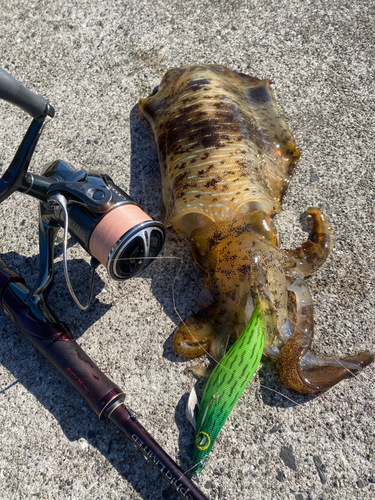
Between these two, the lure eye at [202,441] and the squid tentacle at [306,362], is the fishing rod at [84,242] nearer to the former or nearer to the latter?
the lure eye at [202,441]

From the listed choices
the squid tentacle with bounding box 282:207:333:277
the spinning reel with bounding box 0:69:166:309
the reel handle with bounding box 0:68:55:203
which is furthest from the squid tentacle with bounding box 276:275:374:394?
the reel handle with bounding box 0:68:55:203

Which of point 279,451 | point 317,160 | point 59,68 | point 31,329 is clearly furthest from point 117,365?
point 59,68

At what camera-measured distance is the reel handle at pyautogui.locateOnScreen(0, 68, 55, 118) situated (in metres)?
1.56

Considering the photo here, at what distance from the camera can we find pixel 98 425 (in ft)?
6.17

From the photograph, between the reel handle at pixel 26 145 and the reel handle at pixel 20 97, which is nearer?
the reel handle at pixel 20 97

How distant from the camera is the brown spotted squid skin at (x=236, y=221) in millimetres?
1876

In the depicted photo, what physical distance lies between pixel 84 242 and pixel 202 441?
0.96 meters

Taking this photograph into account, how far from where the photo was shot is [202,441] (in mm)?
1749

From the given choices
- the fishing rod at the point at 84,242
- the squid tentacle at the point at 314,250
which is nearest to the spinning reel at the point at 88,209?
the fishing rod at the point at 84,242

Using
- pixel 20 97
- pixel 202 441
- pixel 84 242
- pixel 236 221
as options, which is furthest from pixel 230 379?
pixel 20 97

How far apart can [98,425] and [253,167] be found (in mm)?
1406

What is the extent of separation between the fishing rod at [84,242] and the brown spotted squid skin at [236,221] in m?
0.33

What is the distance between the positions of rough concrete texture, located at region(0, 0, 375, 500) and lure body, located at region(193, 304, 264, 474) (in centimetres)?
10

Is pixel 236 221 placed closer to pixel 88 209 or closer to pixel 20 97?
pixel 88 209
